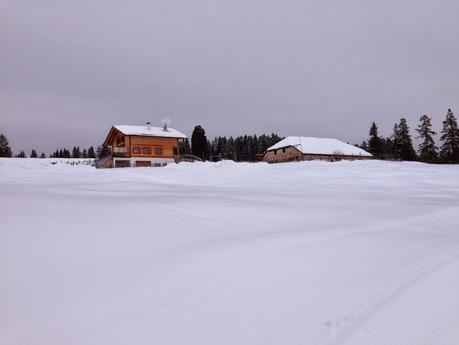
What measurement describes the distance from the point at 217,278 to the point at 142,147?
1242 inches

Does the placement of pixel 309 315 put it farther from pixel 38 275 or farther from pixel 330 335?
pixel 38 275

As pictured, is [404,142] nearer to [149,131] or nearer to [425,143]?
[425,143]

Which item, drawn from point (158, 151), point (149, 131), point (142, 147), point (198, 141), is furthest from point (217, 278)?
point (198, 141)

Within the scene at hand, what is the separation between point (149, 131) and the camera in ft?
108

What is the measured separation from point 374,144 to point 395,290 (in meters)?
51.5

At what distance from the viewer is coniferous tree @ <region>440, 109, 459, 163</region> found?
4150 centimetres

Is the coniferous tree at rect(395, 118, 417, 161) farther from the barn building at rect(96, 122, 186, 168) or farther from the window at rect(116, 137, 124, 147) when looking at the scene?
the window at rect(116, 137, 124, 147)

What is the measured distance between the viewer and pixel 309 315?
1.72 meters

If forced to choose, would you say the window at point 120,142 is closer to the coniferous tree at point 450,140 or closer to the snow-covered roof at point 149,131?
the snow-covered roof at point 149,131

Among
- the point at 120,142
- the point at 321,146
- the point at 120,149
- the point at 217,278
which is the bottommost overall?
the point at 217,278

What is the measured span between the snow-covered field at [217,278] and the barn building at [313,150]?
1462 inches

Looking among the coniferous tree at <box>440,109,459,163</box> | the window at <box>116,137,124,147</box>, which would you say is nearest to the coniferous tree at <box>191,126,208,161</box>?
the window at <box>116,137,124,147</box>

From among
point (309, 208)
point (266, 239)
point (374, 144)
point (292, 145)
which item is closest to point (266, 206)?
point (309, 208)

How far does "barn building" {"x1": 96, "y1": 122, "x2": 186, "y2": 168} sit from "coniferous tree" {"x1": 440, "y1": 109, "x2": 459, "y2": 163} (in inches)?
1435
